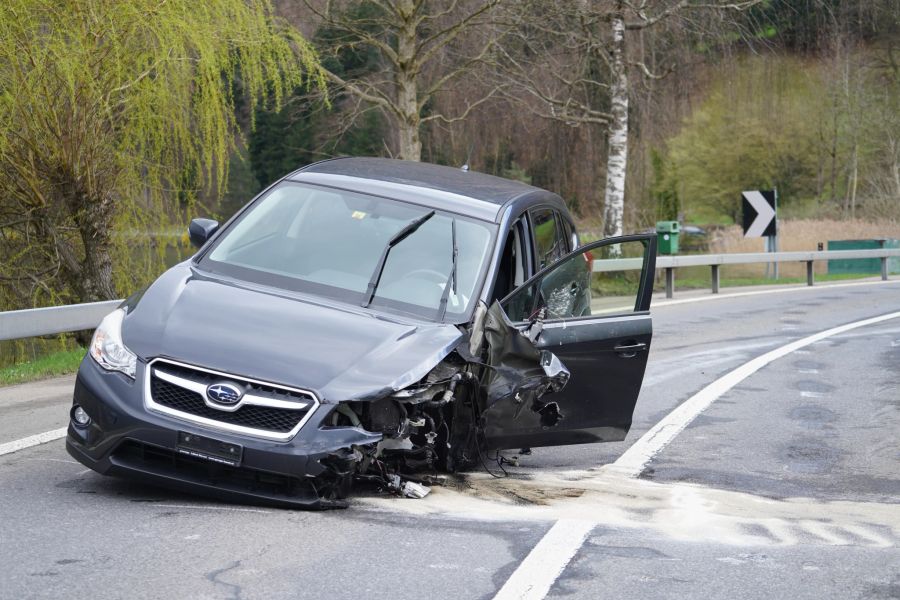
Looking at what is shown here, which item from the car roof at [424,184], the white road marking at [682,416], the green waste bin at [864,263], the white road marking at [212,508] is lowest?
the green waste bin at [864,263]

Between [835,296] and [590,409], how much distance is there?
669 inches

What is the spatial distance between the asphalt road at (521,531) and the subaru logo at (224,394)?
52cm

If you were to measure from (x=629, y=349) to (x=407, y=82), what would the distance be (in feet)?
58.8

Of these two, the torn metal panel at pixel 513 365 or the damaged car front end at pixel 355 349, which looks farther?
the torn metal panel at pixel 513 365

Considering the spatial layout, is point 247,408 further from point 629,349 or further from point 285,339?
point 629,349

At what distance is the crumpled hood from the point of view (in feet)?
17.4

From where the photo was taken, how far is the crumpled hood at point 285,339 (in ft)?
17.4

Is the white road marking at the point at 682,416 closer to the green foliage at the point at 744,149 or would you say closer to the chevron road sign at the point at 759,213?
the chevron road sign at the point at 759,213

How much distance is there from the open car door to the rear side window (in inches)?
18.2

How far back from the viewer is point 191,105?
49.9ft

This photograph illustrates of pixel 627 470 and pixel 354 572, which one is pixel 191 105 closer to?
pixel 627 470

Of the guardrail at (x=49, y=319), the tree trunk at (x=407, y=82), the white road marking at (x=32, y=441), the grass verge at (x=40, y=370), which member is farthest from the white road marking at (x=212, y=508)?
the tree trunk at (x=407, y=82)

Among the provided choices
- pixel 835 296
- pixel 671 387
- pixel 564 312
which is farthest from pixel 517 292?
pixel 835 296

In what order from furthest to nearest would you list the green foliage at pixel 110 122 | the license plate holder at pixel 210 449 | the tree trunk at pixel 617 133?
1. the tree trunk at pixel 617 133
2. the green foliage at pixel 110 122
3. the license plate holder at pixel 210 449
